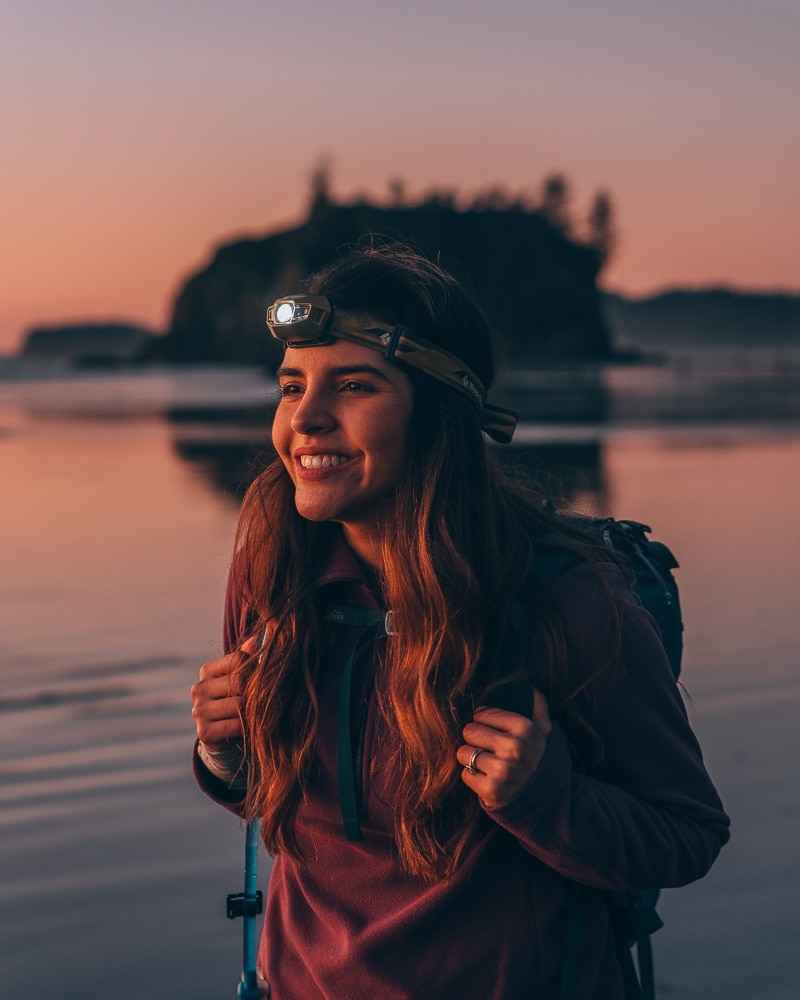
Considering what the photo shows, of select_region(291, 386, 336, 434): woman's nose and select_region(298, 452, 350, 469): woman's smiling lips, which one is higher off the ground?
select_region(291, 386, 336, 434): woman's nose

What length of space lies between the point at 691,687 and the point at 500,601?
16.5 feet

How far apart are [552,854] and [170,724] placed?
4541 millimetres

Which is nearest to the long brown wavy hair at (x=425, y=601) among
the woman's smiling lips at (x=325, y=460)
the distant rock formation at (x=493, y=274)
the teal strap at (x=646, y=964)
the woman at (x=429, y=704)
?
the woman at (x=429, y=704)

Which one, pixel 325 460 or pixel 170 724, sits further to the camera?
pixel 170 724

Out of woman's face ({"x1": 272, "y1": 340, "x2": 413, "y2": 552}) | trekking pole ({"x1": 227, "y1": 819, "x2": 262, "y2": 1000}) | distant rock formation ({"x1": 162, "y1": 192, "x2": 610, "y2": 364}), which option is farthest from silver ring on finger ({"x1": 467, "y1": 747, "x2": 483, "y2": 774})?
distant rock formation ({"x1": 162, "y1": 192, "x2": 610, "y2": 364})

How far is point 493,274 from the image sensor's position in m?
150

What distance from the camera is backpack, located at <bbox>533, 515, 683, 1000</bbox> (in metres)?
1.98

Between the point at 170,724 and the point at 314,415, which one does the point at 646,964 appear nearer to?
the point at 314,415

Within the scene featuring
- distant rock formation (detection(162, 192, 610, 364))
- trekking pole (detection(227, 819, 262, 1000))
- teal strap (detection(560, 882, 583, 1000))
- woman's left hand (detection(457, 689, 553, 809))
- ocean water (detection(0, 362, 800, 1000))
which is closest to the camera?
woman's left hand (detection(457, 689, 553, 809))

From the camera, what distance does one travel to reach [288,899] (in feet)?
7.13

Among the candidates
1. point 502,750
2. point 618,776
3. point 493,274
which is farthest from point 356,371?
point 493,274

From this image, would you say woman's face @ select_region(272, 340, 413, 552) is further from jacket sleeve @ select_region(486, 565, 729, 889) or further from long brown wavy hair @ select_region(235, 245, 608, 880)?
jacket sleeve @ select_region(486, 565, 729, 889)

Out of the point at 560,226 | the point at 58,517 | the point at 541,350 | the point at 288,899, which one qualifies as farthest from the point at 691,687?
the point at 560,226

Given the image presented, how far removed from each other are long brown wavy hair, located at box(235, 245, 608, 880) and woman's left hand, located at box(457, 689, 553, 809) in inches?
2.6
